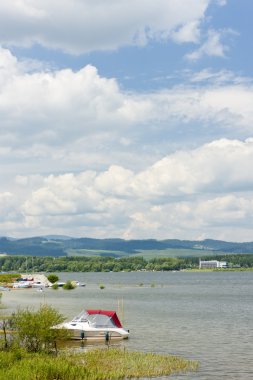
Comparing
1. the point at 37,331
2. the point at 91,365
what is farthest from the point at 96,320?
the point at 91,365

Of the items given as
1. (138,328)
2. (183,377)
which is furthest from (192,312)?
(183,377)

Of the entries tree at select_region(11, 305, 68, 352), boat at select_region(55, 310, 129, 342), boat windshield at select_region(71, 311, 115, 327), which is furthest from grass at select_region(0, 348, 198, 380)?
boat windshield at select_region(71, 311, 115, 327)

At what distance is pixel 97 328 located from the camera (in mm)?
65875

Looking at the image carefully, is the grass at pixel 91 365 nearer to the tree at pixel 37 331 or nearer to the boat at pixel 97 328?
the tree at pixel 37 331

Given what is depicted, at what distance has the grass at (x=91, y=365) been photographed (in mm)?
35219

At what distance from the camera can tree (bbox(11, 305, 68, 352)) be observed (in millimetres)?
46406

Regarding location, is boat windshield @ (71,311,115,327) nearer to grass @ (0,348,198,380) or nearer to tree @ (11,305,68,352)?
grass @ (0,348,198,380)

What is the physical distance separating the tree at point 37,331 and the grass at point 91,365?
1.93 metres

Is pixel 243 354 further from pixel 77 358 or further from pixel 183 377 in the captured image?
pixel 77 358

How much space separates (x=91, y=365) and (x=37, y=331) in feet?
18.7

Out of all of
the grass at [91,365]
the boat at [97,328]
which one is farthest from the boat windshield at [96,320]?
the grass at [91,365]

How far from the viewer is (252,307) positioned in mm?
115875

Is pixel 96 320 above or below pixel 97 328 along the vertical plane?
above

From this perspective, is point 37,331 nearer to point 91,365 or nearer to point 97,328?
point 91,365
